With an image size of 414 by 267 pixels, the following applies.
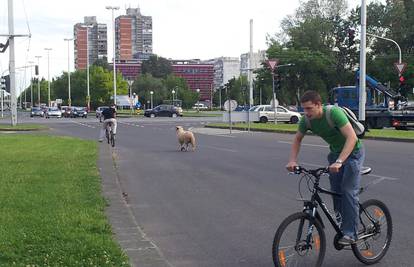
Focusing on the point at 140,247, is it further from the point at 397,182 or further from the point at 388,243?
the point at 397,182

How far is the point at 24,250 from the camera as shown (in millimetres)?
5934

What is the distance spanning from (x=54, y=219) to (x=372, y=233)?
377 centimetres

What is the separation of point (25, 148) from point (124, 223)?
1304 centimetres

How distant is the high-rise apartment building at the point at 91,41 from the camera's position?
379 ft

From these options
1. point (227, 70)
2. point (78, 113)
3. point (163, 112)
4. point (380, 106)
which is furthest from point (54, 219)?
point (227, 70)

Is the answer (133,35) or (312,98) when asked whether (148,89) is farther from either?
(312,98)

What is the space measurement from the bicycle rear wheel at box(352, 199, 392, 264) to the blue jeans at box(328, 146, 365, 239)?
20cm

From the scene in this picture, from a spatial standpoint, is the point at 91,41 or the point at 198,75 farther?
the point at 198,75

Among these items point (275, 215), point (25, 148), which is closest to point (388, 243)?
point (275, 215)

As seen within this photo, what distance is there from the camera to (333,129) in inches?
227

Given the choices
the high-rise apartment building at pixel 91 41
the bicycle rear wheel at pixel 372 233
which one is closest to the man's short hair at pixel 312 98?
the bicycle rear wheel at pixel 372 233

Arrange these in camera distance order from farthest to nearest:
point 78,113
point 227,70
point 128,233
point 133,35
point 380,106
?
1. point 227,70
2. point 133,35
3. point 78,113
4. point 380,106
5. point 128,233

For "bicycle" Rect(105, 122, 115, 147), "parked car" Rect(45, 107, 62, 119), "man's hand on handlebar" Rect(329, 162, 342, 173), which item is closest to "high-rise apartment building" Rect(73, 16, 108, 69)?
"parked car" Rect(45, 107, 62, 119)

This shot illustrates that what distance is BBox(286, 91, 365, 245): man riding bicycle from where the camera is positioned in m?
5.62
